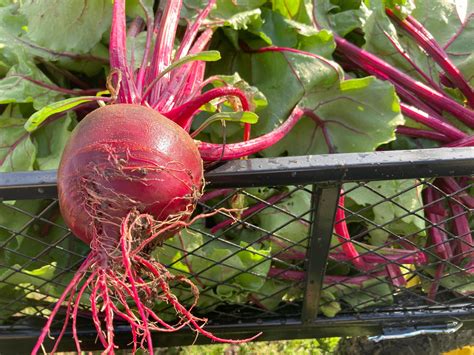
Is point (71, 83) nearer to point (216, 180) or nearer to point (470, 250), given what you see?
point (216, 180)

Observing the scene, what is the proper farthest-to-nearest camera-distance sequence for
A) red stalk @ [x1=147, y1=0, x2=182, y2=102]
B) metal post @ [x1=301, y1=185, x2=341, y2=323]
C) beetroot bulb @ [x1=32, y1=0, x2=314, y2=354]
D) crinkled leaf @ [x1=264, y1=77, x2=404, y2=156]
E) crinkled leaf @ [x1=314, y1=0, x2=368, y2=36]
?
crinkled leaf @ [x1=314, y1=0, x2=368, y2=36] → crinkled leaf @ [x1=264, y1=77, x2=404, y2=156] → red stalk @ [x1=147, y1=0, x2=182, y2=102] → metal post @ [x1=301, y1=185, x2=341, y2=323] → beetroot bulb @ [x1=32, y1=0, x2=314, y2=354]

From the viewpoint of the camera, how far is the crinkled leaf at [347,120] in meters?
1.20

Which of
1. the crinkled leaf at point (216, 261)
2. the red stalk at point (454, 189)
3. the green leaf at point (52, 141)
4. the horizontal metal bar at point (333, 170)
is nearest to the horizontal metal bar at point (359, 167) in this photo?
the horizontal metal bar at point (333, 170)

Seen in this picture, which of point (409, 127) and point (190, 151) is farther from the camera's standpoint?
point (409, 127)

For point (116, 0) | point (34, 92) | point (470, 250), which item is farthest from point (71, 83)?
point (470, 250)

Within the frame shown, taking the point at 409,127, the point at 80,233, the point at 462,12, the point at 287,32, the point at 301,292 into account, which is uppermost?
the point at 462,12

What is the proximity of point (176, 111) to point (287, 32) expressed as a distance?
1.44 feet

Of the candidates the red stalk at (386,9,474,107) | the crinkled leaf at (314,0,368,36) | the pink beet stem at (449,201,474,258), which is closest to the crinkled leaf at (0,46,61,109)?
the crinkled leaf at (314,0,368,36)

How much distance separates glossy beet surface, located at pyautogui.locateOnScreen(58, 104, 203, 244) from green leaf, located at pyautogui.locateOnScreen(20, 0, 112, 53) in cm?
44

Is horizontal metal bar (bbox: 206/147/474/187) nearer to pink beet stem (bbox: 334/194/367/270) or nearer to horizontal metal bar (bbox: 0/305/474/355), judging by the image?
pink beet stem (bbox: 334/194/367/270)

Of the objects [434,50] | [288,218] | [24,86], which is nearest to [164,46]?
[24,86]

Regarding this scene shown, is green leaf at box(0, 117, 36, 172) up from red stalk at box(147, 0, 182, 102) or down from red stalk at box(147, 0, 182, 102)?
down

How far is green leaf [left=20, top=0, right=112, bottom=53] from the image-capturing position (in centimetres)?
125

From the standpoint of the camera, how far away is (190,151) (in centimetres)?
91
